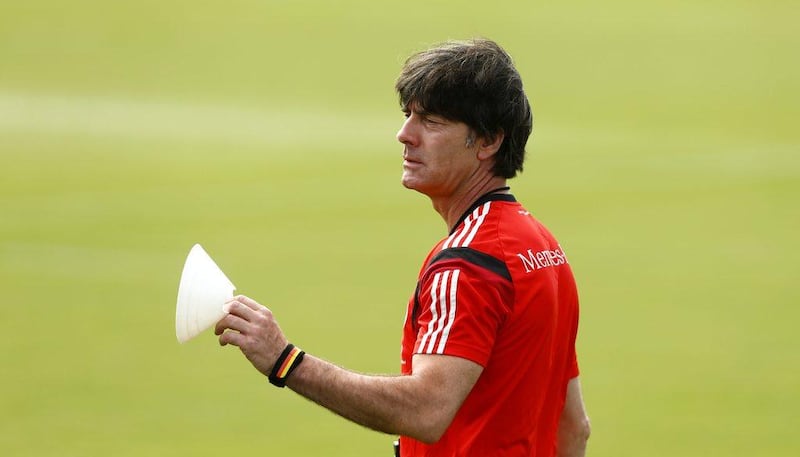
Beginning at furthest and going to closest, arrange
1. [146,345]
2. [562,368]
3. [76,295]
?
[76,295]
[146,345]
[562,368]

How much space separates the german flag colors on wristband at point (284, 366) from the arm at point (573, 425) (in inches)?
33.9

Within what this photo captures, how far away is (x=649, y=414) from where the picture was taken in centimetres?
602

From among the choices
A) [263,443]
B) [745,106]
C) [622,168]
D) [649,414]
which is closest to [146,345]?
[263,443]

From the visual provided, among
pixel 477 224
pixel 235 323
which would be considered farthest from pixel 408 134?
pixel 235 323

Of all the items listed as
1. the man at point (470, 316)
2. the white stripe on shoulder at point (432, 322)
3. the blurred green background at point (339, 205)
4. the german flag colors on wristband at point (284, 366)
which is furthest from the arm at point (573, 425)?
the blurred green background at point (339, 205)

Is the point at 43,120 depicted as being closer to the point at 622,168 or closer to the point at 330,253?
the point at 330,253

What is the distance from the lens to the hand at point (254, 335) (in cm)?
249

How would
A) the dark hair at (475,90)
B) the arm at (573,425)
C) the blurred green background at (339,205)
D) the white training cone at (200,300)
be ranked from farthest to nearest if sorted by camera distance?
the blurred green background at (339,205)
the arm at (573,425)
the dark hair at (475,90)
the white training cone at (200,300)

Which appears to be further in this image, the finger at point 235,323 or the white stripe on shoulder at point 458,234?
the white stripe on shoulder at point 458,234

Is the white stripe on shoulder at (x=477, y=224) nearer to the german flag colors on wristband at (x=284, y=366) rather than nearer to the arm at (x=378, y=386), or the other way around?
the arm at (x=378, y=386)

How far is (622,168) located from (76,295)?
160 inches

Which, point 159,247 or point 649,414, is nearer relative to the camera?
point 649,414

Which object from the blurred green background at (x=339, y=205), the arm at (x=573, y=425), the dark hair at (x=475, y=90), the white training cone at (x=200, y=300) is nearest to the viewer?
the white training cone at (x=200, y=300)

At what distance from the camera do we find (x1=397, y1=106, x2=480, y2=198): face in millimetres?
2873
